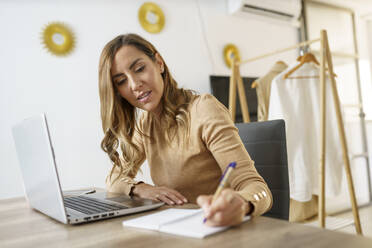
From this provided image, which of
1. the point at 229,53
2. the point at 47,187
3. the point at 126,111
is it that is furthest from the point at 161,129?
the point at 229,53

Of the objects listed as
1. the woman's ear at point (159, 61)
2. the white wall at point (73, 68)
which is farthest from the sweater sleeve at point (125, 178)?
the white wall at point (73, 68)

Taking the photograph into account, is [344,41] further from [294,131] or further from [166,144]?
[166,144]

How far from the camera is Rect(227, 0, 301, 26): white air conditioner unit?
314cm

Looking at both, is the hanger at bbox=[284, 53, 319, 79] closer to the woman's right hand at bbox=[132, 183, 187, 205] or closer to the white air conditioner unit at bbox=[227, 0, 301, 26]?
the white air conditioner unit at bbox=[227, 0, 301, 26]

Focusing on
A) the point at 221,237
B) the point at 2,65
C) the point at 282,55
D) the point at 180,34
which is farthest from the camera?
the point at 282,55

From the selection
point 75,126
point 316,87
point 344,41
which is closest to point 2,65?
point 75,126

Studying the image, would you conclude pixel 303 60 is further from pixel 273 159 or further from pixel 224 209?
pixel 224 209

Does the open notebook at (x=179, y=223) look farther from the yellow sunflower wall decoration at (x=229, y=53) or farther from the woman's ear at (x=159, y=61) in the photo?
the yellow sunflower wall decoration at (x=229, y=53)

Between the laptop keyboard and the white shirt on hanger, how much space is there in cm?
159

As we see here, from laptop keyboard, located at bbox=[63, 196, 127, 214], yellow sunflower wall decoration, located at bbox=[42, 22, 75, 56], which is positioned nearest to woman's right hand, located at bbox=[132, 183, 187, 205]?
laptop keyboard, located at bbox=[63, 196, 127, 214]

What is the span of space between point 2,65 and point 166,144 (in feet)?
5.20

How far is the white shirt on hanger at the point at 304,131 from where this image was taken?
2.24 metres

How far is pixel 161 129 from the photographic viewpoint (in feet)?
3.98

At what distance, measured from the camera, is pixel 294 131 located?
2271mm
